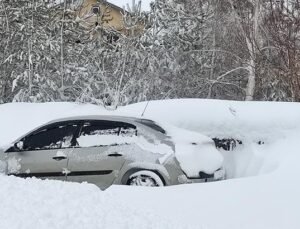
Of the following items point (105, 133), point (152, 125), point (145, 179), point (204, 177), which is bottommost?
point (145, 179)

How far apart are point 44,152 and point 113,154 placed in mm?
1162

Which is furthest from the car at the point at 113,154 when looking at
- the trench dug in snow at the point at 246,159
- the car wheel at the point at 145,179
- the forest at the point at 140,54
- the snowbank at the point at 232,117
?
the forest at the point at 140,54

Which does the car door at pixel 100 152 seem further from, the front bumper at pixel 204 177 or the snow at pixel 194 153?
the front bumper at pixel 204 177

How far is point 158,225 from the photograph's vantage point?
4996 millimetres

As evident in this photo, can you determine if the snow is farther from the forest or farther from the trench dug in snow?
the forest

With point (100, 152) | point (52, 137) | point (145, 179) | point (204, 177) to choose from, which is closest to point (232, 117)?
point (204, 177)

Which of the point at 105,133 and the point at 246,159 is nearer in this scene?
the point at 105,133

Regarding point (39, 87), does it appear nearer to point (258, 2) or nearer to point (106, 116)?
point (258, 2)

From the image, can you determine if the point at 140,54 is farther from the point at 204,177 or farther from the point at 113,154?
the point at 204,177

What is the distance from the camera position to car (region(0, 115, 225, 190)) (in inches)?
290

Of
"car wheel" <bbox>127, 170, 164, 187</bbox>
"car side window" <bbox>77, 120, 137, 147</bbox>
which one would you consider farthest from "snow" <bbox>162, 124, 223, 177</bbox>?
"car side window" <bbox>77, 120, 137, 147</bbox>

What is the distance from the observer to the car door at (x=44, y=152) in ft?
25.7

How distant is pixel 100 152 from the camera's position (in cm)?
768

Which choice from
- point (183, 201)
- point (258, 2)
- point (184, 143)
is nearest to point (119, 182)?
point (184, 143)
